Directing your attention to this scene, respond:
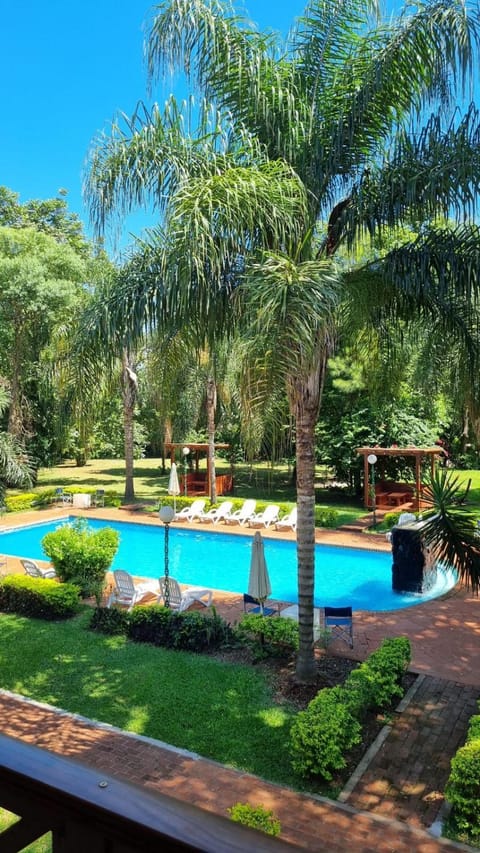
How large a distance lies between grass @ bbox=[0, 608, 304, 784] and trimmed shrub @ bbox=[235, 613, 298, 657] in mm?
593

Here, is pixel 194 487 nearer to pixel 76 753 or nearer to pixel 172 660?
pixel 172 660

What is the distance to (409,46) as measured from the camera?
6.92 m

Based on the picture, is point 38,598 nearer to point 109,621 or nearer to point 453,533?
point 109,621

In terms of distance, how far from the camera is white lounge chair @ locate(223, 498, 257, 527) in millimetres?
20672

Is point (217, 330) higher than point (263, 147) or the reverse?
the reverse

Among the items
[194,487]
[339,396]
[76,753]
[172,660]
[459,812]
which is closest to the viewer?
[459,812]

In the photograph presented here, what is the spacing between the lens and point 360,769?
620 centimetres

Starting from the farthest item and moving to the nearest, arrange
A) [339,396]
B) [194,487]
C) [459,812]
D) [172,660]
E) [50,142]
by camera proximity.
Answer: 1. [194,487]
2. [339,396]
3. [50,142]
4. [172,660]
5. [459,812]

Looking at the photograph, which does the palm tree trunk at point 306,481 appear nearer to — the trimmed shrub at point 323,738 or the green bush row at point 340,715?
the green bush row at point 340,715

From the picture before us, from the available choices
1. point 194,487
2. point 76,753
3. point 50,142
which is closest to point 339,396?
point 194,487

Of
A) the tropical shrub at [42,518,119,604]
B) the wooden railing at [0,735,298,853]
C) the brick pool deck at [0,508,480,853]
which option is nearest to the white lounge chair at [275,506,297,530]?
the tropical shrub at [42,518,119,604]

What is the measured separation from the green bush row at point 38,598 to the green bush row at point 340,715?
6.09m

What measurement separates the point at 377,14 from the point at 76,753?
938 cm

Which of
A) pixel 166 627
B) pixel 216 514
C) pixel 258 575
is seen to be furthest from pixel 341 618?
pixel 216 514
